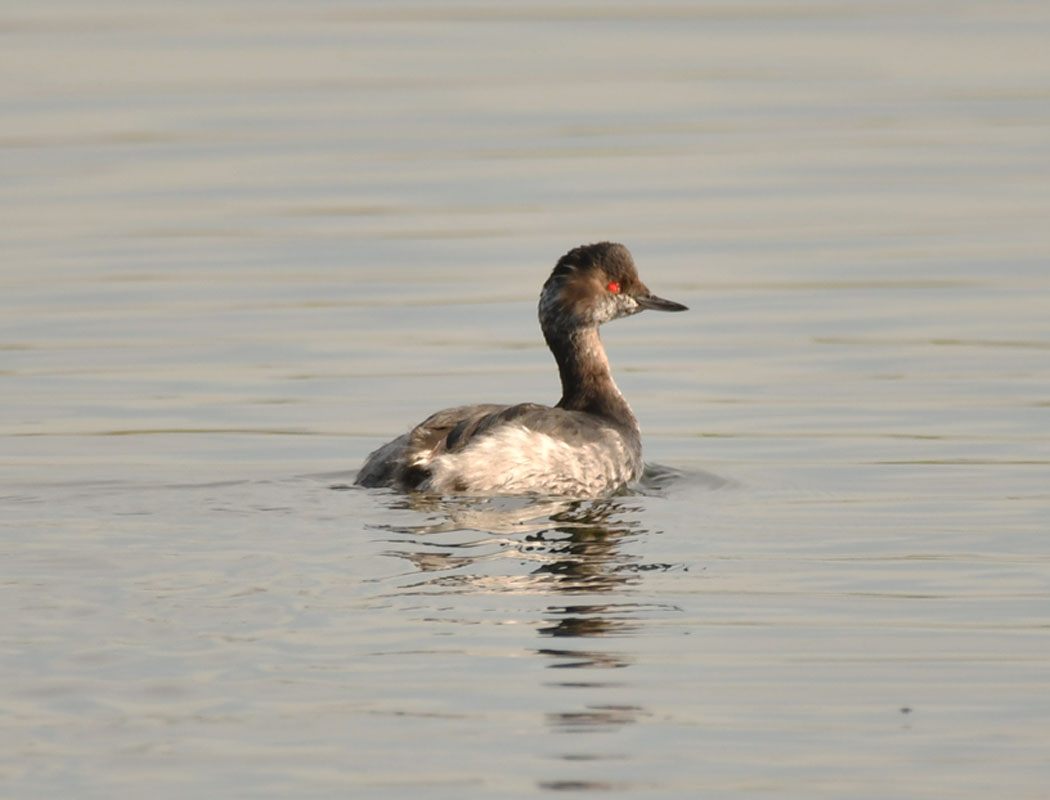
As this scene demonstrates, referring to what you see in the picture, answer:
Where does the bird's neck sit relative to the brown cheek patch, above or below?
below

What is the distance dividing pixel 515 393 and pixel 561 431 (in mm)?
2482

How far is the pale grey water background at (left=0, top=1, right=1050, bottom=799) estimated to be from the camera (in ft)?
27.1

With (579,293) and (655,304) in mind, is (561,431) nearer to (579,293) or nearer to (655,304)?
(579,293)

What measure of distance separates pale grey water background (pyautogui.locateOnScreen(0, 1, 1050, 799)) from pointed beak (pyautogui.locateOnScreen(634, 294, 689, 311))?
27.5 inches

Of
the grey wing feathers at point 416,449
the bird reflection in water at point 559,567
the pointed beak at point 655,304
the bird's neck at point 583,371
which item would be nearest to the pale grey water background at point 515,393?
the bird reflection in water at point 559,567

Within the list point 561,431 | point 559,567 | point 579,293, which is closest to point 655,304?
point 579,293

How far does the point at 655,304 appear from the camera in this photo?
14.6m

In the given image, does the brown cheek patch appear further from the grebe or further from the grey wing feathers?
the grey wing feathers

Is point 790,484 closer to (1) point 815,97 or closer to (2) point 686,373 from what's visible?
(2) point 686,373

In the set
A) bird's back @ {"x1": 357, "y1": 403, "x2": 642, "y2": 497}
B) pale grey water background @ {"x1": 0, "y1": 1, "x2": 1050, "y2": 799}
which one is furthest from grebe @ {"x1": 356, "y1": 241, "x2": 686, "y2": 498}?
pale grey water background @ {"x1": 0, "y1": 1, "x2": 1050, "y2": 799}

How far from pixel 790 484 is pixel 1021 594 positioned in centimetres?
283

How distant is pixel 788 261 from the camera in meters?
18.6

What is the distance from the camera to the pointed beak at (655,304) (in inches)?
574

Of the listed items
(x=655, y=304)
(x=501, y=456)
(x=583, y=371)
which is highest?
(x=655, y=304)
